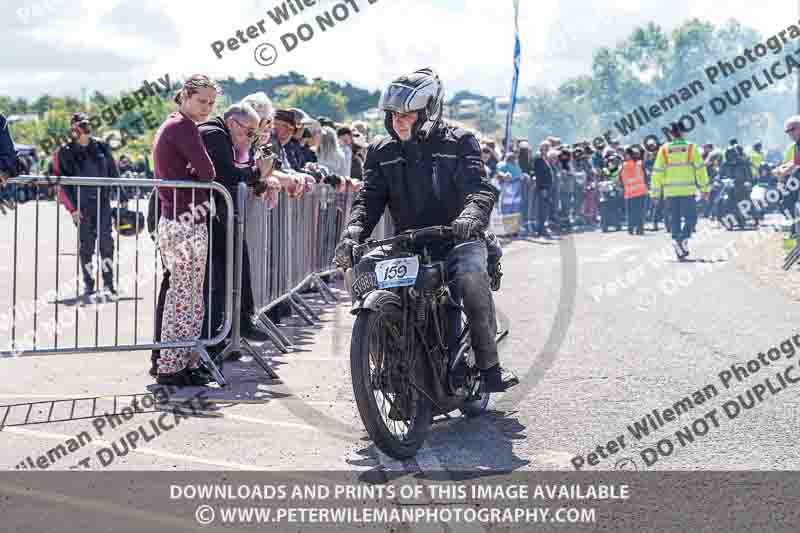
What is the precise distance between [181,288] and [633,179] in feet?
68.2

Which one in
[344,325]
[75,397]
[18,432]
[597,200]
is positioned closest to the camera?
[18,432]

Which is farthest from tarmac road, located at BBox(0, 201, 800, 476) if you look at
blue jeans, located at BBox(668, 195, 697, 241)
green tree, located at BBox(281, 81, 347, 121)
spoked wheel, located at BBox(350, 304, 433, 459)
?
green tree, located at BBox(281, 81, 347, 121)

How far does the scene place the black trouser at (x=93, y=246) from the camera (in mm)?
12859

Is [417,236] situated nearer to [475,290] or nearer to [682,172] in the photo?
[475,290]

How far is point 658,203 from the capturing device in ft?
98.3

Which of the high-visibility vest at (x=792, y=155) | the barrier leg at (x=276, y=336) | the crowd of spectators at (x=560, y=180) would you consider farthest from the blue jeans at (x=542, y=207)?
the barrier leg at (x=276, y=336)

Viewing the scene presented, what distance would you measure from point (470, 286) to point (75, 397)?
2573 millimetres

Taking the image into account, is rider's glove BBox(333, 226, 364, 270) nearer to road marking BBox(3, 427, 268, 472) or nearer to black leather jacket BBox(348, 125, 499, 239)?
black leather jacket BBox(348, 125, 499, 239)

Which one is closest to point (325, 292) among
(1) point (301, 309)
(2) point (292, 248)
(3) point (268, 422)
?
(1) point (301, 309)

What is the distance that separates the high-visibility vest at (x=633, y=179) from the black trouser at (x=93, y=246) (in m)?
16.2

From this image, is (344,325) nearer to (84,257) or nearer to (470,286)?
(84,257)

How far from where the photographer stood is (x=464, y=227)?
20.2 ft

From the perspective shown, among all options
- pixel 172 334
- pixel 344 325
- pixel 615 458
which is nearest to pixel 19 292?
pixel 344 325

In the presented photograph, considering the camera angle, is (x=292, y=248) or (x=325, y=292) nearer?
(x=292, y=248)
